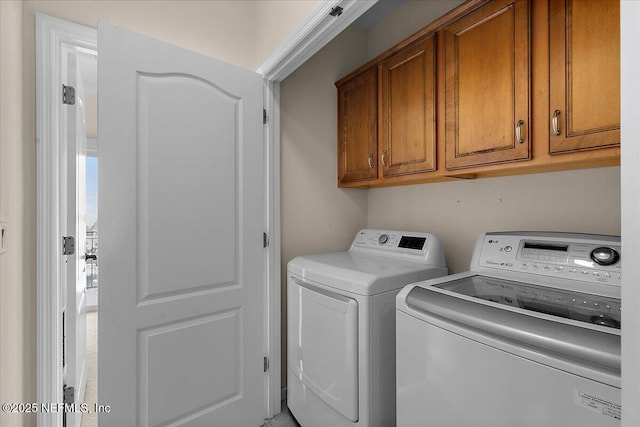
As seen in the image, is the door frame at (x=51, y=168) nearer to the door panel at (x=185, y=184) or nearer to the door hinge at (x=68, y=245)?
Result: the door hinge at (x=68, y=245)

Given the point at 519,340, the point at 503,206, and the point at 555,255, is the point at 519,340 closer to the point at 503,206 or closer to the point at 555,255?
the point at 555,255

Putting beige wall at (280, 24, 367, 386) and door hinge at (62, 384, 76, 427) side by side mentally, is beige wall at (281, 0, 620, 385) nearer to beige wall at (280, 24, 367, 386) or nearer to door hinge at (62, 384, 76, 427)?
beige wall at (280, 24, 367, 386)

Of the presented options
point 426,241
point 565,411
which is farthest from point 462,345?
point 426,241

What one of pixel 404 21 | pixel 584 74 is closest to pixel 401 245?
pixel 584 74

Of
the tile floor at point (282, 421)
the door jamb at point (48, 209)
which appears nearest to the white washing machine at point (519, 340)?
the tile floor at point (282, 421)

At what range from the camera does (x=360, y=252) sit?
6.94 feet

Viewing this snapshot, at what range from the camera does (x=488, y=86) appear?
4.46 feet

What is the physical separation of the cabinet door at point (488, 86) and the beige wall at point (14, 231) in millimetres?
1819

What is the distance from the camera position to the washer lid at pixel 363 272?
1.37 m

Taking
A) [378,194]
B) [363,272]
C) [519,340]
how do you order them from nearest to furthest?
[519,340] → [363,272] → [378,194]

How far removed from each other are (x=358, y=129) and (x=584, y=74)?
1.27 metres

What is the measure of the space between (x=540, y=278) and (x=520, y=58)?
2.97 feet

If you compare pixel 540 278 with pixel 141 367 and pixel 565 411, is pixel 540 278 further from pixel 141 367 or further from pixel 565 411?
pixel 141 367

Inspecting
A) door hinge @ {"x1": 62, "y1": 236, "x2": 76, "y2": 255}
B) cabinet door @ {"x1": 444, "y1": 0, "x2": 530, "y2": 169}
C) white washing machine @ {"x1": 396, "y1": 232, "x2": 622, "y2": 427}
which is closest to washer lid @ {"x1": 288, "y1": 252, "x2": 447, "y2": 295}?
white washing machine @ {"x1": 396, "y1": 232, "x2": 622, "y2": 427}
